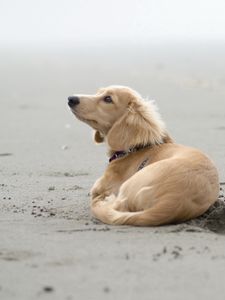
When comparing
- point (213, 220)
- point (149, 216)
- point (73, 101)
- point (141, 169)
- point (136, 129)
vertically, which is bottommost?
point (213, 220)

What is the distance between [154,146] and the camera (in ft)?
21.5

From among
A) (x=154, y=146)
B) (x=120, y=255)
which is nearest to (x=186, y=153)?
(x=154, y=146)

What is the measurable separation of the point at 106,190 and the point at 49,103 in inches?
379

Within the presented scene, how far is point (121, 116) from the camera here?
22.1 ft

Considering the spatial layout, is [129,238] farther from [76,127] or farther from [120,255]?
[76,127]

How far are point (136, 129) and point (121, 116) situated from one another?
238 millimetres

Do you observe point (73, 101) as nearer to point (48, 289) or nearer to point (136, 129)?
point (136, 129)

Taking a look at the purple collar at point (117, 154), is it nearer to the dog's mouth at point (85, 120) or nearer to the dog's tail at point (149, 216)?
the dog's mouth at point (85, 120)

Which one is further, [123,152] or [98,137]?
[98,137]

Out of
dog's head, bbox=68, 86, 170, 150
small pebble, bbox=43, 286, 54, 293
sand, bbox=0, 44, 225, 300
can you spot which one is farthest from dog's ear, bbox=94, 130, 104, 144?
small pebble, bbox=43, 286, 54, 293

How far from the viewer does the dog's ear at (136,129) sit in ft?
21.4

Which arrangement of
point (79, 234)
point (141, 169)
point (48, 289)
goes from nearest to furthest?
point (48, 289) → point (79, 234) → point (141, 169)

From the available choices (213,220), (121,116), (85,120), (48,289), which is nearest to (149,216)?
(213,220)

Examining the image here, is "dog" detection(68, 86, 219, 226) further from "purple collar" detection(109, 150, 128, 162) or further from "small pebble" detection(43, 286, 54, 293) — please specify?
"small pebble" detection(43, 286, 54, 293)
